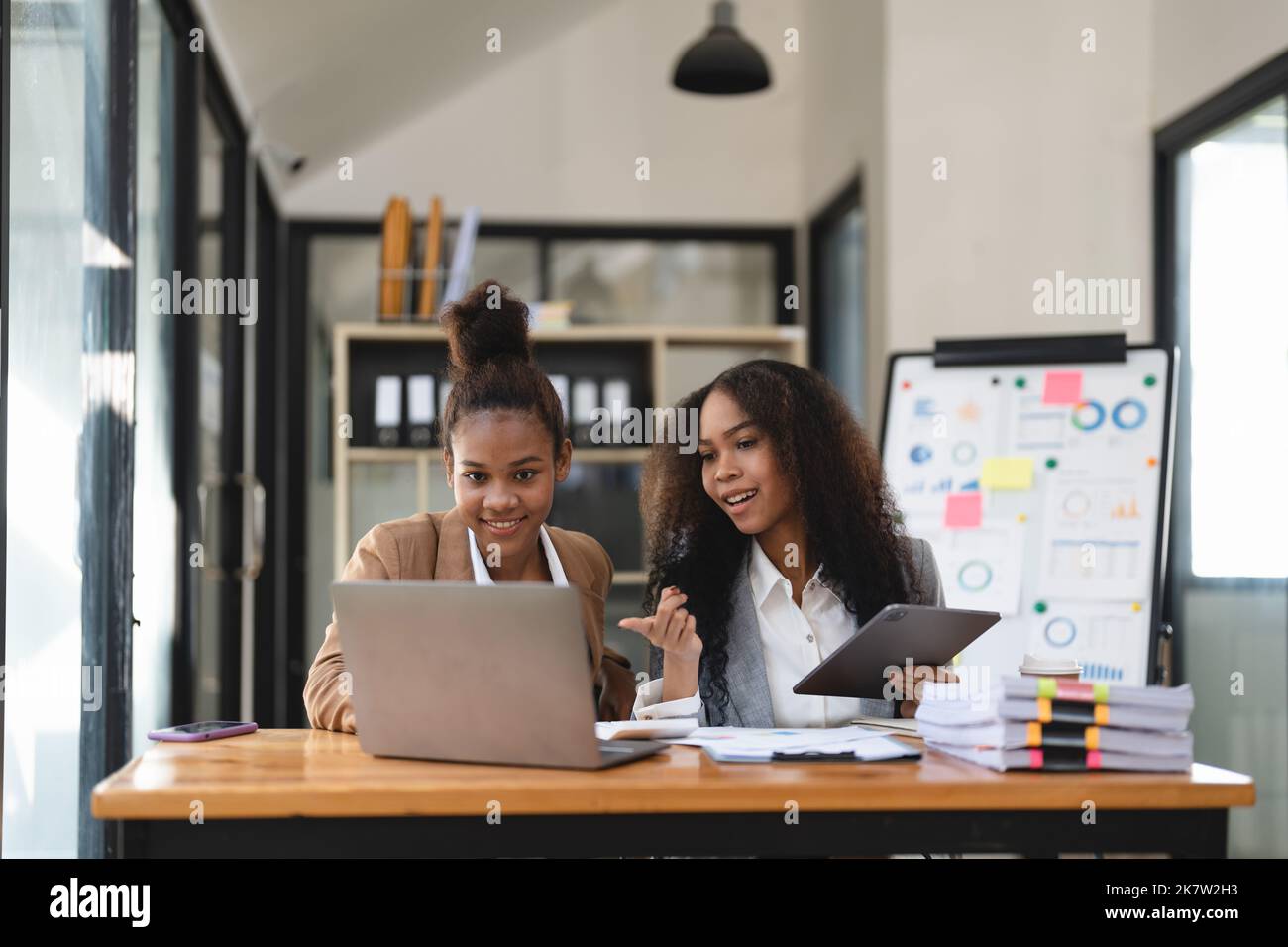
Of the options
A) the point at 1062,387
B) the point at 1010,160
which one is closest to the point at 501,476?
the point at 1062,387

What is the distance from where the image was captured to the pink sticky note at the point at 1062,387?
3.26 m

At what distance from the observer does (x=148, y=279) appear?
10.3ft

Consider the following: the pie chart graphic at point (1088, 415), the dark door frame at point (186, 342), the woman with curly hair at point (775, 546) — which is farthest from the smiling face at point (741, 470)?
the dark door frame at point (186, 342)

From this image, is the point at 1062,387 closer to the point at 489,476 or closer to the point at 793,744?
the point at 489,476

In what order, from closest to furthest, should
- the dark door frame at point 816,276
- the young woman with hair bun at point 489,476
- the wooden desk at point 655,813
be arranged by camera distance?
the wooden desk at point 655,813 < the young woman with hair bun at point 489,476 < the dark door frame at point 816,276

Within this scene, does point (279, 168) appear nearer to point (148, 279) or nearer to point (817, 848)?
point (148, 279)

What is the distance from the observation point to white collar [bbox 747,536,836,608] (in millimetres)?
2213

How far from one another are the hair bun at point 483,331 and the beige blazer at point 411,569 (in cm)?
25

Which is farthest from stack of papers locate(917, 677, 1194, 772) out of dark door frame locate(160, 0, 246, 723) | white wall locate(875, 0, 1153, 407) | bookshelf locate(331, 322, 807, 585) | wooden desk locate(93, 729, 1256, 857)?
bookshelf locate(331, 322, 807, 585)

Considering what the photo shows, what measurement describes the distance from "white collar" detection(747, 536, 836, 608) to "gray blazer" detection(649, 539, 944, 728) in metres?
0.01

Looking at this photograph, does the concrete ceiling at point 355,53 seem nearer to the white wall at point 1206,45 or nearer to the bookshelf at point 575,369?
the bookshelf at point 575,369
